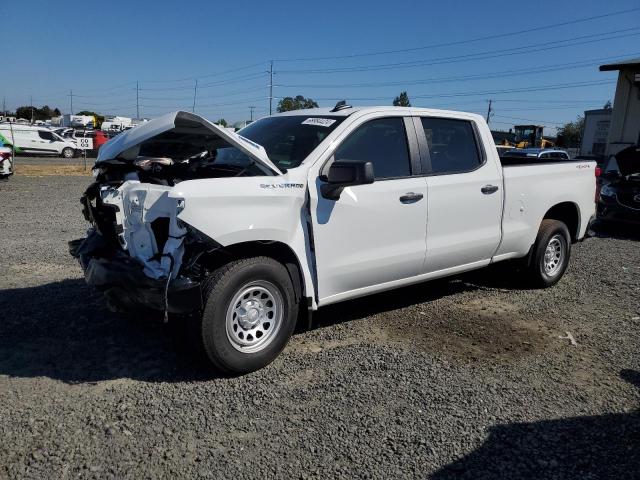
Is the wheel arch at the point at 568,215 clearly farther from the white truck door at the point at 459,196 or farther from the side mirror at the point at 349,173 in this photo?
the side mirror at the point at 349,173

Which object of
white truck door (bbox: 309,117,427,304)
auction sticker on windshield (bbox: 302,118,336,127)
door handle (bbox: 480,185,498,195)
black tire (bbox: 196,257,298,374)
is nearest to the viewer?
black tire (bbox: 196,257,298,374)

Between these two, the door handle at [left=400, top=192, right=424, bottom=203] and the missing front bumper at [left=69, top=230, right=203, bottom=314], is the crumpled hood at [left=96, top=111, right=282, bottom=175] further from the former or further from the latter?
the door handle at [left=400, top=192, right=424, bottom=203]

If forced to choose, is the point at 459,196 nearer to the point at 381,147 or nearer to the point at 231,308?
the point at 381,147

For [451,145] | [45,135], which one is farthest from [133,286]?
[45,135]

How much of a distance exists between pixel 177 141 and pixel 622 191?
29.7ft

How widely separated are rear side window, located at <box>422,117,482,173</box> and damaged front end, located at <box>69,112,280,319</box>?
173 cm

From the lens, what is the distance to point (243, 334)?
12.7 ft

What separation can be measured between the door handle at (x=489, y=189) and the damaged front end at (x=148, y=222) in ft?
7.55

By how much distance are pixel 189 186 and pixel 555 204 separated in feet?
14.2

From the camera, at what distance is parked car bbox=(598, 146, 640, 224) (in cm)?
1011

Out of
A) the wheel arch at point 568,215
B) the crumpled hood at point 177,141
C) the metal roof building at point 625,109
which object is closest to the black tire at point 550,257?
the wheel arch at point 568,215

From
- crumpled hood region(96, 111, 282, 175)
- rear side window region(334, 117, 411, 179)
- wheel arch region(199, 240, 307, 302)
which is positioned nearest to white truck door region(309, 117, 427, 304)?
rear side window region(334, 117, 411, 179)

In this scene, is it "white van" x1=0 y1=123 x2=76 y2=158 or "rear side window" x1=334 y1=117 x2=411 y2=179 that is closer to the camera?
"rear side window" x1=334 y1=117 x2=411 y2=179

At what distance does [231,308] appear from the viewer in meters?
3.71
